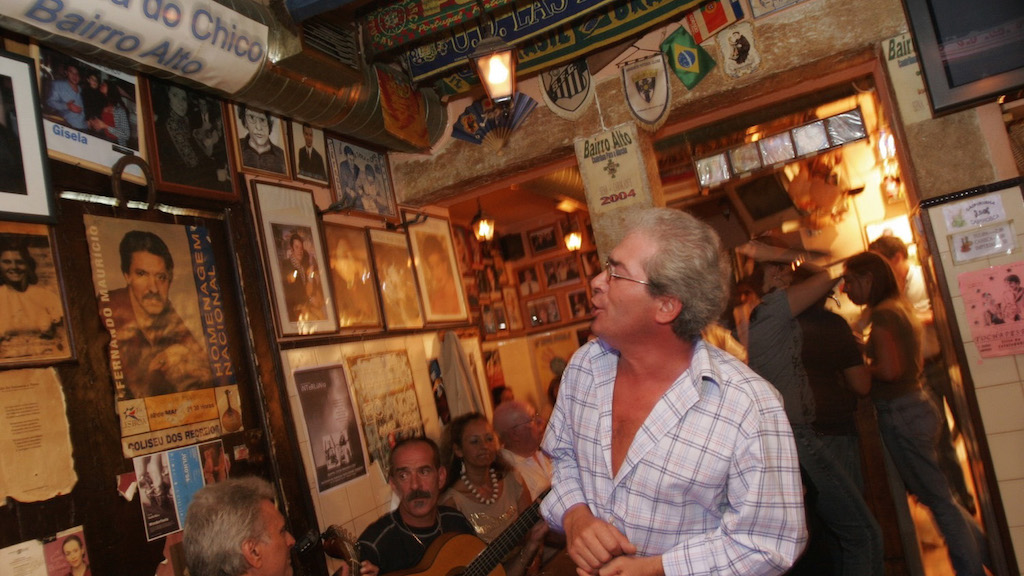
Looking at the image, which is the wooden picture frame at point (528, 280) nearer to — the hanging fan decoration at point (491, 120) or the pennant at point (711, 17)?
the hanging fan decoration at point (491, 120)

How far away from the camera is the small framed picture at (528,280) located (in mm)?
8820

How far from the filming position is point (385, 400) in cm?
466

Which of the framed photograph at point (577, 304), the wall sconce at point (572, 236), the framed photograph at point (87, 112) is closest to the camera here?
the framed photograph at point (87, 112)

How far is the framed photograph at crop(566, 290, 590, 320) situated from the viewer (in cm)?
866

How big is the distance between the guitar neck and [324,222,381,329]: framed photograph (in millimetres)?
1642

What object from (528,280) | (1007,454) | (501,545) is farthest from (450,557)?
(528,280)

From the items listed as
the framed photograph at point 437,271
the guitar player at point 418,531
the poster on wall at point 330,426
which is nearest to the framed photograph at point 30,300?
the poster on wall at point 330,426

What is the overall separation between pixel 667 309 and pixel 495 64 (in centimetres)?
230

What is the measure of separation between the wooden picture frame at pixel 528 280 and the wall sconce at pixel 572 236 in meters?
0.54

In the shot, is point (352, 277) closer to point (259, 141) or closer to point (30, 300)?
point (259, 141)

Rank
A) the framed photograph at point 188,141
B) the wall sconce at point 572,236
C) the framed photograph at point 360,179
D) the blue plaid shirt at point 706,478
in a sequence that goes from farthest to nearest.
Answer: the wall sconce at point 572,236 < the framed photograph at point 360,179 < the framed photograph at point 188,141 < the blue plaid shirt at point 706,478

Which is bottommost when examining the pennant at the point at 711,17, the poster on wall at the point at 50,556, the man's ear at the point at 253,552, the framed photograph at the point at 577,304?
the man's ear at the point at 253,552

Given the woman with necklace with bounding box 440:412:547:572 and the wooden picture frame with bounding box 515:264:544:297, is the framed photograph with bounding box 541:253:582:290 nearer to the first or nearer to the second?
the wooden picture frame with bounding box 515:264:544:297

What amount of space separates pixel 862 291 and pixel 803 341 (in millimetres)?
633
